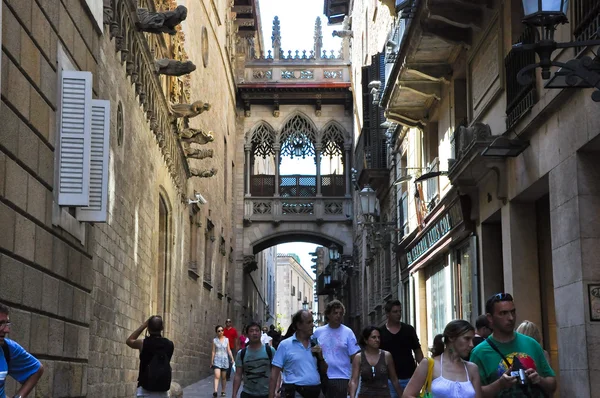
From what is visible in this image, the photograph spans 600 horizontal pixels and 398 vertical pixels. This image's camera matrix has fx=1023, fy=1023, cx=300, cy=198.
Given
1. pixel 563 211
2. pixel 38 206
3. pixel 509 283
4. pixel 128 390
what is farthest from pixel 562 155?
pixel 128 390

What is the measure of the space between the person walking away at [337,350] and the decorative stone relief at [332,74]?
31.9 metres

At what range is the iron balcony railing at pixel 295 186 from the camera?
1577 inches

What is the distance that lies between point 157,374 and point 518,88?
526 centimetres

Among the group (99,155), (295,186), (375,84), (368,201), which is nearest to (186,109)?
(368,201)

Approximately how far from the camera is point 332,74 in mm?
40750

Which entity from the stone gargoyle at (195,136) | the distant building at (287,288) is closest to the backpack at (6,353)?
the stone gargoyle at (195,136)

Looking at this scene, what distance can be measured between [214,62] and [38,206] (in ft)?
74.1

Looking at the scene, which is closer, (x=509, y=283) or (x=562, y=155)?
(x=562, y=155)

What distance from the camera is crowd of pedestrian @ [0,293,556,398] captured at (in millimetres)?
5625

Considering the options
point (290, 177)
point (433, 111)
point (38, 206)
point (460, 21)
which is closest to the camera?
point (38, 206)

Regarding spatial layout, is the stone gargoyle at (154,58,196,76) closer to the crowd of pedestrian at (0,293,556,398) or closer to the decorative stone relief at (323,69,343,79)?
the crowd of pedestrian at (0,293,556,398)

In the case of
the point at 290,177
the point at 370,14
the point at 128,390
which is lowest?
the point at 128,390

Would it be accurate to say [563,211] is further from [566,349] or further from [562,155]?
[566,349]

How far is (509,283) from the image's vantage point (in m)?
12.3
